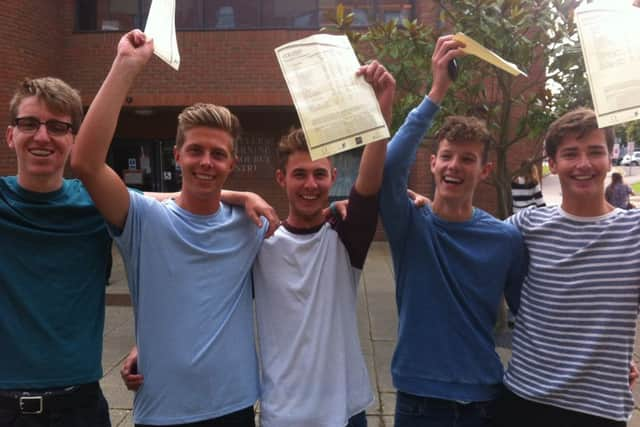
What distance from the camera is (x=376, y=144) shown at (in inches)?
80.5

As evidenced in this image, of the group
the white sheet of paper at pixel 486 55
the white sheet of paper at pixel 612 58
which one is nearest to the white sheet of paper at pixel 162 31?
the white sheet of paper at pixel 486 55

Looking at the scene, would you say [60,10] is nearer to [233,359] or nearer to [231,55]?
[231,55]

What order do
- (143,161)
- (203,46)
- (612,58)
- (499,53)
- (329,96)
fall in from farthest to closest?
(143,161)
(203,46)
(499,53)
(329,96)
(612,58)

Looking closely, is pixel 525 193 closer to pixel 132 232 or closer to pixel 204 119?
pixel 204 119

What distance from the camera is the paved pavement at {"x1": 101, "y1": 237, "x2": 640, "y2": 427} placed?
12.6 feet

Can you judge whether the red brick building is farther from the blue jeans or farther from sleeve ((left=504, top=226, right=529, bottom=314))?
the blue jeans

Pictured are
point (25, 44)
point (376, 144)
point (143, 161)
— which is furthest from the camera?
point (143, 161)

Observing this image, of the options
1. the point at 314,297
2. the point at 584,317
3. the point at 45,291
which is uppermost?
the point at 45,291

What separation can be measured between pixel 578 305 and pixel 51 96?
2.16m

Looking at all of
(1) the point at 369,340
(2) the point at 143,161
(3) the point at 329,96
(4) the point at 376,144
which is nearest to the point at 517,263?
(4) the point at 376,144

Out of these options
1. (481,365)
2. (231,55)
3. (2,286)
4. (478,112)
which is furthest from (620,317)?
(231,55)

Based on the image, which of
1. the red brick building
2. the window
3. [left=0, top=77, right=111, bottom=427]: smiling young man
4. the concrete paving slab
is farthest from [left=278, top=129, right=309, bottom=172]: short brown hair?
the window

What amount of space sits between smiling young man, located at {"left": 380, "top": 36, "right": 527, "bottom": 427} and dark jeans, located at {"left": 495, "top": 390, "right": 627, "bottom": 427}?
2.1 inches

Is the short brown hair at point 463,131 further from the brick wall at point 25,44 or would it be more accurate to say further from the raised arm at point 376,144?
the brick wall at point 25,44
